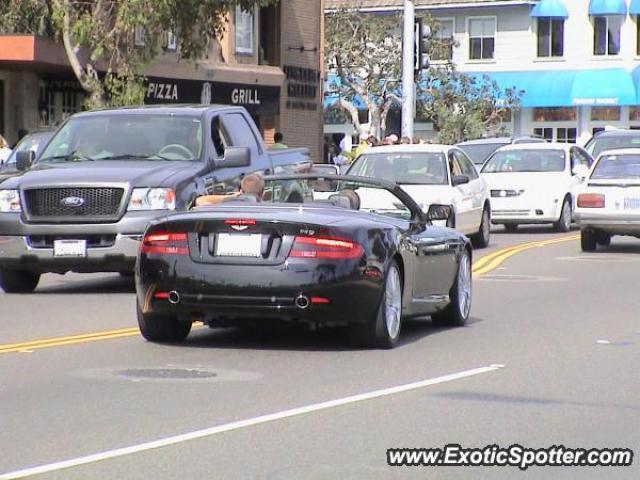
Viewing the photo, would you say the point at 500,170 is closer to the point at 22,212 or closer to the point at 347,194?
the point at 22,212

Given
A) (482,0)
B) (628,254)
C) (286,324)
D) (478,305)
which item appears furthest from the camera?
(482,0)

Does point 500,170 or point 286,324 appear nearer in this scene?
point 286,324

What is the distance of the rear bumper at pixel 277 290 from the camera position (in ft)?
35.8

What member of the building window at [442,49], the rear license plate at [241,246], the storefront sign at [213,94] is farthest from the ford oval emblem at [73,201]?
the building window at [442,49]

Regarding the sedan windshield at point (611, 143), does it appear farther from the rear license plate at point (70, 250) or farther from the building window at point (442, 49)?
the building window at point (442, 49)

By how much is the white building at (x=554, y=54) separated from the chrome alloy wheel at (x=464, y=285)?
1920 inches

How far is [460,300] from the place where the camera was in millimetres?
13320

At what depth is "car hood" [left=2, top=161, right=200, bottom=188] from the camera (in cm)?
1553

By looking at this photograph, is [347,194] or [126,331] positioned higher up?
[347,194]

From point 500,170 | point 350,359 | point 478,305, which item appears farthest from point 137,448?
point 500,170

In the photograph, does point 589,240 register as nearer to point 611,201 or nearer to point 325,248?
point 611,201

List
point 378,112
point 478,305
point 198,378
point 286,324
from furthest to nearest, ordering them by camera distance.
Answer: point 378,112 → point 478,305 → point 286,324 → point 198,378

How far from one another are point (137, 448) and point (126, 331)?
5000 millimetres

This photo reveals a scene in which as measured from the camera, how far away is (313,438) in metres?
7.93
